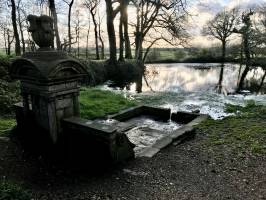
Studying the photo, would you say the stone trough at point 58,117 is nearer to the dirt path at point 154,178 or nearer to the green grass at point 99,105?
the dirt path at point 154,178

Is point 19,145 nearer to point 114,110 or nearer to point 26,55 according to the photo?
point 26,55

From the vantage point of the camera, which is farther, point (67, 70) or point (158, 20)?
point (158, 20)

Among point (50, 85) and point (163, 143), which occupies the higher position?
point (50, 85)

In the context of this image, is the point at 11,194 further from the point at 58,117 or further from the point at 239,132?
the point at 239,132

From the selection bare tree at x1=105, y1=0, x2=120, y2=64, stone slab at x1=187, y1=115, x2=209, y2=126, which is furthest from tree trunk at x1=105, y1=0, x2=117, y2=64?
stone slab at x1=187, y1=115, x2=209, y2=126

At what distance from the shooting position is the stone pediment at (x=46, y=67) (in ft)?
17.7

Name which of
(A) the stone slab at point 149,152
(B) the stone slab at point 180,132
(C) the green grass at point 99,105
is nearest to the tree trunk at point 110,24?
(C) the green grass at point 99,105

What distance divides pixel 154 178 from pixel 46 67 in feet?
10.4

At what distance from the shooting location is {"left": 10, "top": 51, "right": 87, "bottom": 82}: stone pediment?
541 cm

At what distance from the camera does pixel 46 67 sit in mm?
5375

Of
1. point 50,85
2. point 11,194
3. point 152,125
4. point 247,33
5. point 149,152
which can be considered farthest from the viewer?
point 247,33

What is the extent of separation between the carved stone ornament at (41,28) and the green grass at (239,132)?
16.4 feet

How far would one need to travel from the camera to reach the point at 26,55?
6.09m

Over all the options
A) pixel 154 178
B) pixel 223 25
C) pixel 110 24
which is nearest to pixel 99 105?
pixel 154 178
